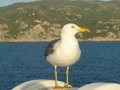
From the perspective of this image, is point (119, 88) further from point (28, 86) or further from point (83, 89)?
point (28, 86)

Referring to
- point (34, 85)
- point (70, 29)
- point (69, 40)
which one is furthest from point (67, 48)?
point (34, 85)

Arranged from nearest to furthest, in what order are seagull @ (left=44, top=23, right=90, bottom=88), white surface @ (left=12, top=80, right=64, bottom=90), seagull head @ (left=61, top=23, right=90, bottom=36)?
white surface @ (left=12, top=80, right=64, bottom=90)
seagull @ (left=44, top=23, right=90, bottom=88)
seagull head @ (left=61, top=23, right=90, bottom=36)

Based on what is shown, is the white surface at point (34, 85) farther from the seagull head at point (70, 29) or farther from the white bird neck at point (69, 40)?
the seagull head at point (70, 29)

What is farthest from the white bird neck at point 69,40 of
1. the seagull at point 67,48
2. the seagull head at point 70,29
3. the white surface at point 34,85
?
the white surface at point 34,85

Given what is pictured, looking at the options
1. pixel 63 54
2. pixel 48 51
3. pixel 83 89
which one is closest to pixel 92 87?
pixel 83 89

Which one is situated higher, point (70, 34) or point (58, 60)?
point (70, 34)

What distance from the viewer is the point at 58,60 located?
14141 mm

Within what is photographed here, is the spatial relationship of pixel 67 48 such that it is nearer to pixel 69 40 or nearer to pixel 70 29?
pixel 69 40

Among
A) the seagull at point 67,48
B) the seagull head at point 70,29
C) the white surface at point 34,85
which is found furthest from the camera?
the seagull head at point 70,29

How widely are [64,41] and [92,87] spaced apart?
4470 mm

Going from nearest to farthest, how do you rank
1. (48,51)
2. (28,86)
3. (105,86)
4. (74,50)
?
(105,86), (28,86), (74,50), (48,51)

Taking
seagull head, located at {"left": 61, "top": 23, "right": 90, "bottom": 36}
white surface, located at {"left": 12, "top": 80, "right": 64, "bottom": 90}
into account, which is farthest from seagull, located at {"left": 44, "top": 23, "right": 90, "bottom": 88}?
white surface, located at {"left": 12, "top": 80, "right": 64, "bottom": 90}

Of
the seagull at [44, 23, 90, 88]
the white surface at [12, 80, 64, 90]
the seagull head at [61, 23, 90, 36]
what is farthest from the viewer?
the seagull head at [61, 23, 90, 36]

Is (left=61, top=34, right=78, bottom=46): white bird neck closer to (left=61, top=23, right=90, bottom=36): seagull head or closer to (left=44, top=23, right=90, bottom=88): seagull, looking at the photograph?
(left=44, top=23, right=90, bottom=88): seagull
